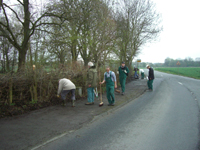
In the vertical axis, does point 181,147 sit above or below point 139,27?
below

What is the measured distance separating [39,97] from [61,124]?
9.11 feet

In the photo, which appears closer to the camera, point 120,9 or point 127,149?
point 127,149

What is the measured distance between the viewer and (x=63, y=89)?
738cm

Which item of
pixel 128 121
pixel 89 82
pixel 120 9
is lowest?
pixel 128 121

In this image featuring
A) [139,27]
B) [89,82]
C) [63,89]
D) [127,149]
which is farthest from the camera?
[139,27]

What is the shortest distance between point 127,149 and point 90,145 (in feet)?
2.78

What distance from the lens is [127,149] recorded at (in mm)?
3748

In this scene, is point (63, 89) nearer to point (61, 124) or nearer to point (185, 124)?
point (61, 124)

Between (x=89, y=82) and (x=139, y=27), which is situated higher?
(x=139, y=27)

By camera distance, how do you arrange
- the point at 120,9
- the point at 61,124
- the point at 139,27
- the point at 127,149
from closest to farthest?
the point at 127,149, the point at 61,124, the point at 120,9, the point at 139,27

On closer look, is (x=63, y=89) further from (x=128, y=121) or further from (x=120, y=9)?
(x=120, y=9)

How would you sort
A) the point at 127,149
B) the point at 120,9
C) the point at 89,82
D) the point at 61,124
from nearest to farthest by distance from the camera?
the point at 127,149 → the point at 61,124 → the point at 89,82 → the point at 120,9

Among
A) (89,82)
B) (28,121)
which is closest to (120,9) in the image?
(89,82)

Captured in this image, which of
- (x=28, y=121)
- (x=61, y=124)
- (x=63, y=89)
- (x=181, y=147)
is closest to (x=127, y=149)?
(x=181, y=147)
